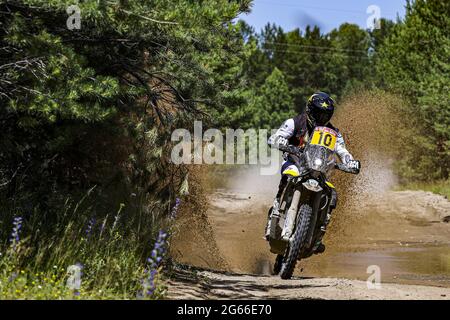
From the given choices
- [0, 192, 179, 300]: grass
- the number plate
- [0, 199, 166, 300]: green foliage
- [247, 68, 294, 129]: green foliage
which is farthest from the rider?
[247, 68, 294, 129]: green foliage

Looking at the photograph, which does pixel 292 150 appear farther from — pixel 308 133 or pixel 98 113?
pixel 98 113

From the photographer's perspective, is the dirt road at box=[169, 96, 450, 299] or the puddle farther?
the puddle

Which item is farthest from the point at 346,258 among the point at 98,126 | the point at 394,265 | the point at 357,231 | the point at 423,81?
the point at 423,81

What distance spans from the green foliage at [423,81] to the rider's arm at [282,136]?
23.4 metres

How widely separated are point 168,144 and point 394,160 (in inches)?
1233

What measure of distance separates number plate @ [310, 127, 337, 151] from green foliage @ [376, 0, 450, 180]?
23.7 meters

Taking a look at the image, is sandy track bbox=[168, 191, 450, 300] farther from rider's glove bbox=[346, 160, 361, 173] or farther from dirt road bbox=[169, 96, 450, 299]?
rider's glove bbox=[346, 160, 361, 173]

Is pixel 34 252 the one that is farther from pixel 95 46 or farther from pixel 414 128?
pixel 414 128

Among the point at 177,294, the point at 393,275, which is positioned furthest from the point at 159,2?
the point at 393,275

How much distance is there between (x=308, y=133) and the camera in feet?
31.4

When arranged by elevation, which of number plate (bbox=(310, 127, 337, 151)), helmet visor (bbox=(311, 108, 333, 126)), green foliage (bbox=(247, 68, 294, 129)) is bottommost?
number plate (bbox=(310, 127, 337, 151))

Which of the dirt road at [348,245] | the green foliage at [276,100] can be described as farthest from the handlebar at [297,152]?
the green foliage at [276,100]

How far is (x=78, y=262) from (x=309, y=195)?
9.95 ft

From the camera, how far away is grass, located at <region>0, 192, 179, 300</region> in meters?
6.50
